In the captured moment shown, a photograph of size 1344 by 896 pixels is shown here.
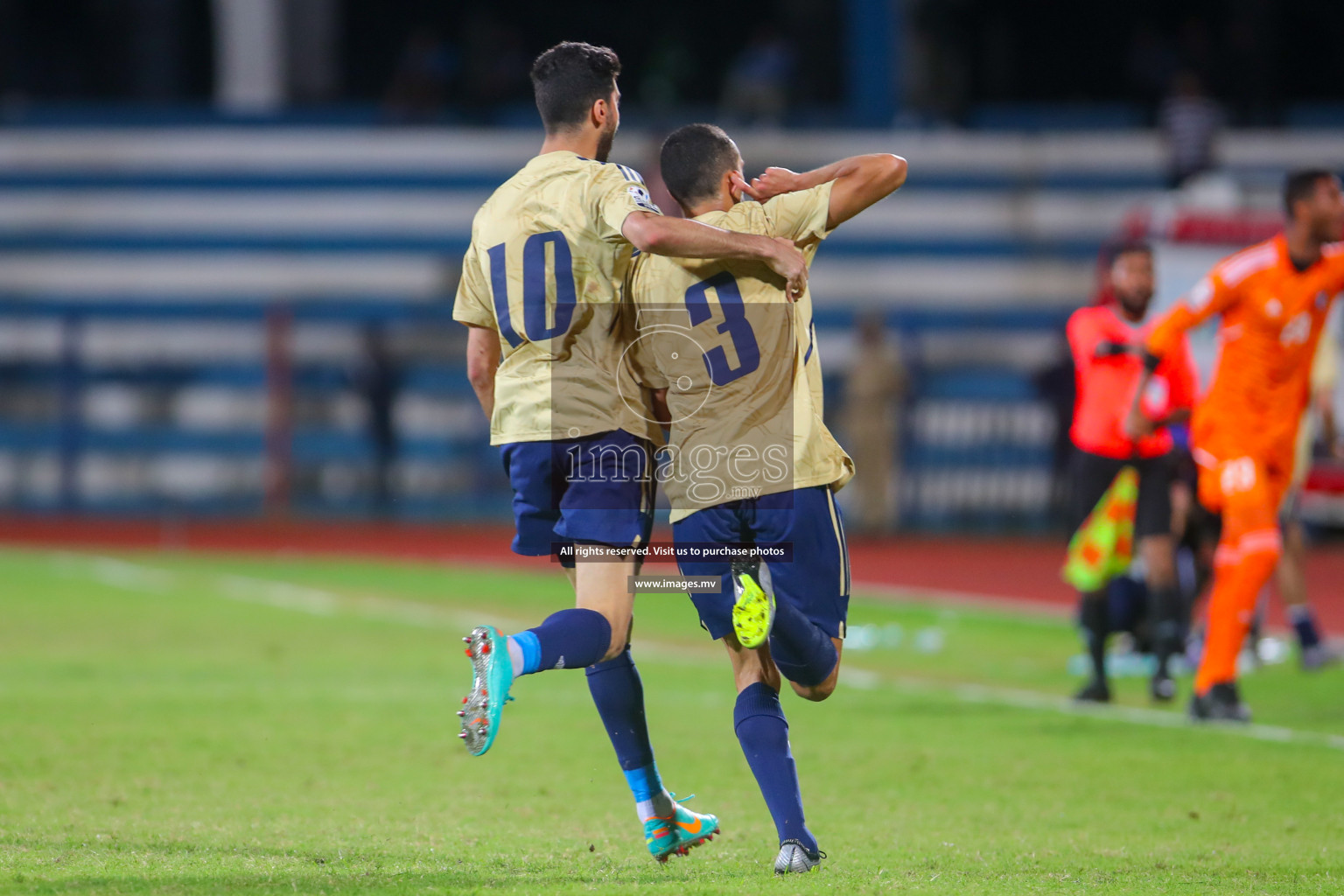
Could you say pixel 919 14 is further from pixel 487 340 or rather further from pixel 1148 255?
pixel 487 340

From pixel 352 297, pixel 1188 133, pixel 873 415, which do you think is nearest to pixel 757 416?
pixel 873 415

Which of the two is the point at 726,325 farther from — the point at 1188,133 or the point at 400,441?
the point at 1188,133

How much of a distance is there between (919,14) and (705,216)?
72.9ft

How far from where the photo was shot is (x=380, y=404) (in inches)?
824

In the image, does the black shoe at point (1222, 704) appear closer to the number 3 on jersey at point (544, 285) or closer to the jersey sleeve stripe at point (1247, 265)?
the jersey sleeve stripe at point (1247, 265)

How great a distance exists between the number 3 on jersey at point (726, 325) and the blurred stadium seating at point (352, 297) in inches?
609

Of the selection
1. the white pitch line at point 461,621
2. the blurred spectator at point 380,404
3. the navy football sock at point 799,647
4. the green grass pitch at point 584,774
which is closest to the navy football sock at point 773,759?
the navy football sock at point 799,647

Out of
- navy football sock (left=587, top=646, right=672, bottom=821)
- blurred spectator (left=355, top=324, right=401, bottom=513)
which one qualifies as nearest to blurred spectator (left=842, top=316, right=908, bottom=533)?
blurred spectator (left=355, top=324, right=401, bottom=513)

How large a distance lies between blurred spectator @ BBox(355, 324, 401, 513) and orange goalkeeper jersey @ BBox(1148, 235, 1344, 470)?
14131 millimetres

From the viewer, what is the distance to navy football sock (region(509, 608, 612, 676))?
475 cm

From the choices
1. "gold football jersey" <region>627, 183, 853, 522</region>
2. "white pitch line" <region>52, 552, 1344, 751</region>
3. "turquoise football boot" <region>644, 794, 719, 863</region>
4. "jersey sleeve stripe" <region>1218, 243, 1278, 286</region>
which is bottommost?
"white pitch line" <region>52, 552, 1344, 751</region>

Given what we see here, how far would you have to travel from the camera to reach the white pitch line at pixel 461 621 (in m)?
7.94

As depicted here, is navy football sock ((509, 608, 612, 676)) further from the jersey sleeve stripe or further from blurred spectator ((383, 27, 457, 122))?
blurred spectator ((383, 27, 457, 122))

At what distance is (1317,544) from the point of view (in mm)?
18625
